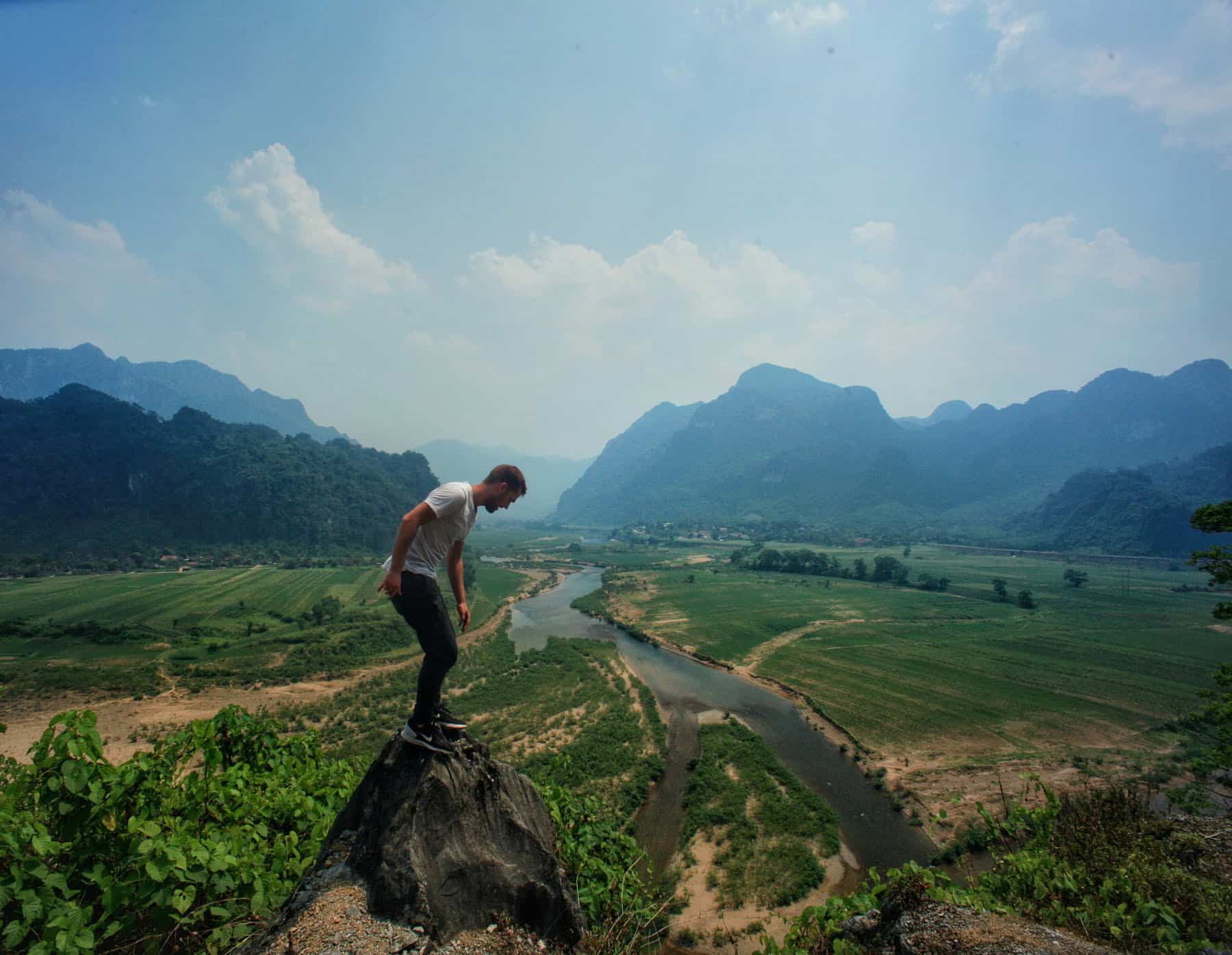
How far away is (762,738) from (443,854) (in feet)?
76.3

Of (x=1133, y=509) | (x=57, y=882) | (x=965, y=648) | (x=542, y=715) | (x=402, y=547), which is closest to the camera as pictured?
(x=57, y=882)

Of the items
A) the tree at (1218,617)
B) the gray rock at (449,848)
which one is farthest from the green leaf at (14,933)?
the tree at (1218,617)

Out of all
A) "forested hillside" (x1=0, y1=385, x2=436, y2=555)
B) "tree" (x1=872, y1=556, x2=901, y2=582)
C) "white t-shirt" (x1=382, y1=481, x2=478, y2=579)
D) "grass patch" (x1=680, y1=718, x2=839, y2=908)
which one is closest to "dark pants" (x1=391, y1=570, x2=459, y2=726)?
"white t-shirt" (x1=382, y1=481, x2=478, y2=579)

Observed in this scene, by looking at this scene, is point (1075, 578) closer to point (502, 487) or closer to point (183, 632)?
point (502, 487)

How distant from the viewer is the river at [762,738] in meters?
16.2

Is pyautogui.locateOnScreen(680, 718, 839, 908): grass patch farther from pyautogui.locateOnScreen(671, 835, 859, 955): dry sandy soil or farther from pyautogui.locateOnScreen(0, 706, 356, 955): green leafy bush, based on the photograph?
pyautogui.locateOnScreen(0, 706, 356, 955): green leafy bush

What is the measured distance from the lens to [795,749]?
74.0ft

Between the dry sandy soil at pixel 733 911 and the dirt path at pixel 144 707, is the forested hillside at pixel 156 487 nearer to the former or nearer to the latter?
the dirt path at pixel 144 707

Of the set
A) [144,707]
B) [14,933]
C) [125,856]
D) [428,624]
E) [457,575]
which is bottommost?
[144,707]

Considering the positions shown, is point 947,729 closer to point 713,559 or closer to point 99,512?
point 713,559

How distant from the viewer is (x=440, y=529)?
3.96 m

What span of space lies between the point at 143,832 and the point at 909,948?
17.7 feet

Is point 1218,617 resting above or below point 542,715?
above

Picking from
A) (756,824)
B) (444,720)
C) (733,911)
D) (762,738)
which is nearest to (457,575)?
(444,720)
